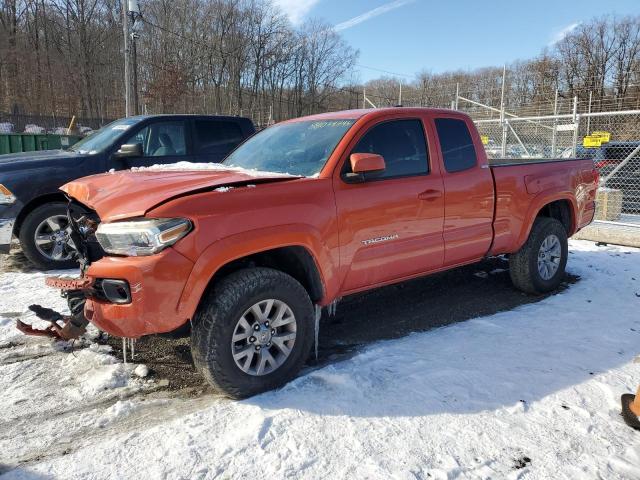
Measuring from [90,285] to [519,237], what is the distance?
13.3 ft

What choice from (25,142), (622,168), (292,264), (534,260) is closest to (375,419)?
(292,264)

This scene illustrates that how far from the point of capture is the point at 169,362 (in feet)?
12.0

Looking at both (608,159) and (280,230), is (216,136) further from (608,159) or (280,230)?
(608,159)

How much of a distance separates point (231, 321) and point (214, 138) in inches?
204

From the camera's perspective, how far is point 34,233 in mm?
5996

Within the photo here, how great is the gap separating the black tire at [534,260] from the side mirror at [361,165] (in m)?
2.45

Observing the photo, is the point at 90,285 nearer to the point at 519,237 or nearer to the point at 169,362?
the point at 169,362

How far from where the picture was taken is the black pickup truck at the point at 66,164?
5.85 metres

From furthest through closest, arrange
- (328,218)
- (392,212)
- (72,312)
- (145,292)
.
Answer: (392,212) < (72,312) < (328,218) < (145,292)

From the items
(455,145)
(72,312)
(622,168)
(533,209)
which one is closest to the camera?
(72,312)

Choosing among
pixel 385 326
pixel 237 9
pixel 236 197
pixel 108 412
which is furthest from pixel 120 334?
pixel 237 9

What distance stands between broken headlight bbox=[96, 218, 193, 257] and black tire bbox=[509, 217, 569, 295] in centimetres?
375

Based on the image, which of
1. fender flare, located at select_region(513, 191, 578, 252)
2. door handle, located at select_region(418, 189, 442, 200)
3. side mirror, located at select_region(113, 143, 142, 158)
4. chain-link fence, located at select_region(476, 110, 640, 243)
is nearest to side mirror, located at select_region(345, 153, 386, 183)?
door handle, located at select_region(418, 189, 442, 200)

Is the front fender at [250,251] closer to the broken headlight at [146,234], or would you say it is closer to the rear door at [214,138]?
the broken headlight at [146,234]
